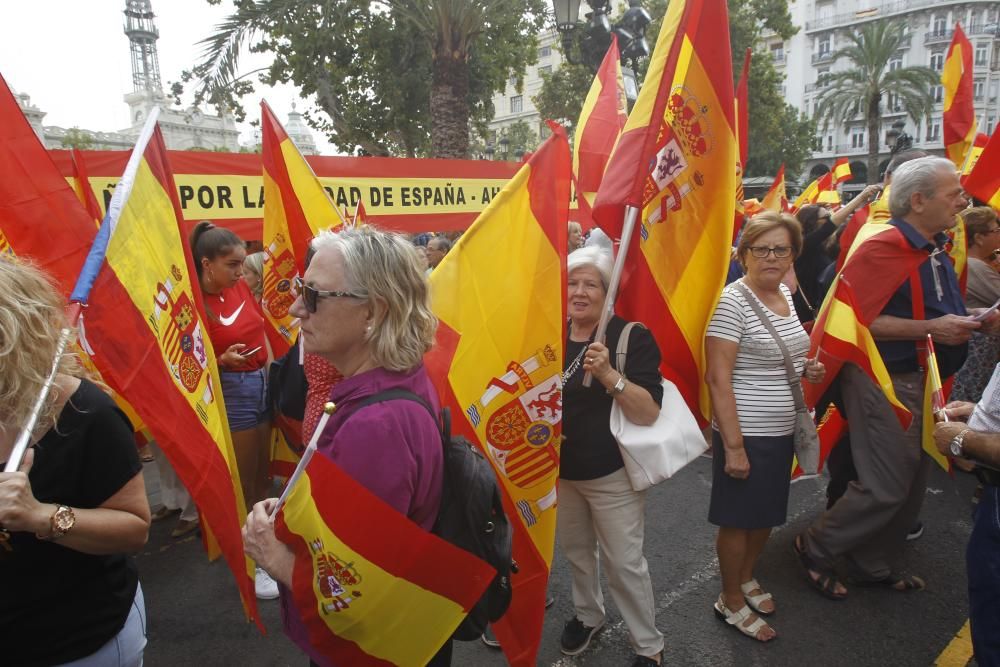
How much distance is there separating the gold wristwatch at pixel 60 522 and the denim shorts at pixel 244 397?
221cm

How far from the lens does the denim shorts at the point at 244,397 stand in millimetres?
3650

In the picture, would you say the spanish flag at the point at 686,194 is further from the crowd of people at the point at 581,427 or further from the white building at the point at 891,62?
the white building at the point at 891,62

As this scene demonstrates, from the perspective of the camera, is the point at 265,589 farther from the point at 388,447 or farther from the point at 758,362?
the point at 758,362

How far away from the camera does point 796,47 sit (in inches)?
2414

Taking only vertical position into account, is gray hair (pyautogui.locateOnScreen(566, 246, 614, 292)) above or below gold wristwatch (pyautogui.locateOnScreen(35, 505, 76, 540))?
above

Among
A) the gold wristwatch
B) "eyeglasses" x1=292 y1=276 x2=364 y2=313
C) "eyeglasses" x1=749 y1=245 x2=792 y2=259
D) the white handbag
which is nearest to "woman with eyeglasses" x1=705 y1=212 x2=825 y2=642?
"eyeglasses" x1=749 y1=245 x2=792 y2=259

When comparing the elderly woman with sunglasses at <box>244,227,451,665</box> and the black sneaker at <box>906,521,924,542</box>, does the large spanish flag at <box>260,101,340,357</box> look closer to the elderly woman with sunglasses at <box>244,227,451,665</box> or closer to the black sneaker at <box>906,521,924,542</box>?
the elderly woman with sunglasses at <box>244,227,451,665</box>

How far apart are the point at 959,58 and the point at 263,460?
6521 millimetres

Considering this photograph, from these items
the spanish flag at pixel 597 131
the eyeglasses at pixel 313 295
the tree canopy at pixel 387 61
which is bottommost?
the eyeglasses at pixel 313 295

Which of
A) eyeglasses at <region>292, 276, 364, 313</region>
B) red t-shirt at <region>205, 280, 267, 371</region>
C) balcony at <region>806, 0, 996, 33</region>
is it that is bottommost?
red t-shirt at <region>205, 280, 267, 371</region>

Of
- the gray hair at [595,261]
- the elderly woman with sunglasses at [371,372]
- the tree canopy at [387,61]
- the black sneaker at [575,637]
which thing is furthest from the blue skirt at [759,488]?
the tree canopy at [387,61]

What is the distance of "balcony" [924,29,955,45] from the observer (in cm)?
5317

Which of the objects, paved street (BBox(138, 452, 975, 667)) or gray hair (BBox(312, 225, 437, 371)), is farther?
paved street (BBox(138, 452, 975, 667))

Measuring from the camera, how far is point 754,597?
3.14 meters
